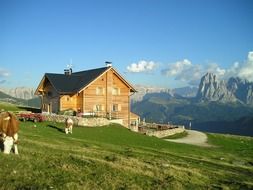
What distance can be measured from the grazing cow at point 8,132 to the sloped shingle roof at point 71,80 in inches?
1640

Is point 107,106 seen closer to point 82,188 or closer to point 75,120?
point 75,120

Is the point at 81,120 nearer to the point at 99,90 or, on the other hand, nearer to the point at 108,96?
the point at 99,90

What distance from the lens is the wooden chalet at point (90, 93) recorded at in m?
64.9

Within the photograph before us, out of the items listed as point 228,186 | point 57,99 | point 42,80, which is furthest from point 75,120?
point 228,186

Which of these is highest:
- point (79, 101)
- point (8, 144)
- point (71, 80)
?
point (71, 80)

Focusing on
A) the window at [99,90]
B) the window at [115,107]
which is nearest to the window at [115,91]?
the window at [115,107]

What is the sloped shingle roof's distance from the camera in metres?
65.1

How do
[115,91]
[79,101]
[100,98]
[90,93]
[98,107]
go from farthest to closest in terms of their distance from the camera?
[115,91], [100,98], [98,107], [79,101], [90,93]

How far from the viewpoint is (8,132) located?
2170 cm

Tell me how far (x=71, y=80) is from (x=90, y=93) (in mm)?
5887

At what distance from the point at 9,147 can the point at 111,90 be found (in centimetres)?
4728

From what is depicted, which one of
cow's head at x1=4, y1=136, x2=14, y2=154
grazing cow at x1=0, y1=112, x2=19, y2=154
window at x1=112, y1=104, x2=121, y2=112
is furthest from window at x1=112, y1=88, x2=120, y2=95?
cow's head at x1=4, y1=136, x2=14, y2=154

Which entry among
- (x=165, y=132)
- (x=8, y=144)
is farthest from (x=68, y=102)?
(x=8, y=144)

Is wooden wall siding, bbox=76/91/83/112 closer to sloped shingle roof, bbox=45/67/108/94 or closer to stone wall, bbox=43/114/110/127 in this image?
sloped shingle roof, bbox=45/67/108/94
